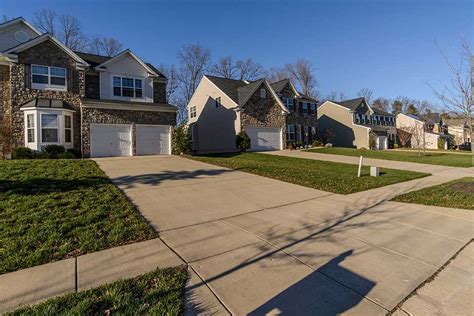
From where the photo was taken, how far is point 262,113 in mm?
24703

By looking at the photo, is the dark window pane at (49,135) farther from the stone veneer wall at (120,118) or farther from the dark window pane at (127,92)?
the dark window pane at (127,92)

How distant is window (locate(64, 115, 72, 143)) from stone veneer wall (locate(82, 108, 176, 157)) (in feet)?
2.73

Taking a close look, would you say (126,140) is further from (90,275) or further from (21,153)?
(90,275)

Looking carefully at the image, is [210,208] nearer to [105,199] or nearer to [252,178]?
[105,199]

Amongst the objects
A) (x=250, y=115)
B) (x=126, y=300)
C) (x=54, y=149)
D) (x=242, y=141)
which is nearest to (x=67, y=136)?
(x=54, y=149)

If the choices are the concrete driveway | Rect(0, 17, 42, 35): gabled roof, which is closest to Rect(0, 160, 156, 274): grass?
the concrete driveway

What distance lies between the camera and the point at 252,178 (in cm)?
1048

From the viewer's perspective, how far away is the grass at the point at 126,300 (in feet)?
8.25

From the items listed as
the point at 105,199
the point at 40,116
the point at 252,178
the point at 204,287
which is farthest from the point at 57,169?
the point at 204,287

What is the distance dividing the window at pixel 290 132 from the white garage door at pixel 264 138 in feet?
6.03

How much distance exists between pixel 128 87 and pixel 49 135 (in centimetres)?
612

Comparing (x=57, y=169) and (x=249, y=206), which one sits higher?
(x=57, y=169)

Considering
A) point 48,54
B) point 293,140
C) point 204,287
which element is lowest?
point 204,287

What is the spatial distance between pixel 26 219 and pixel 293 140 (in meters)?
25.6
